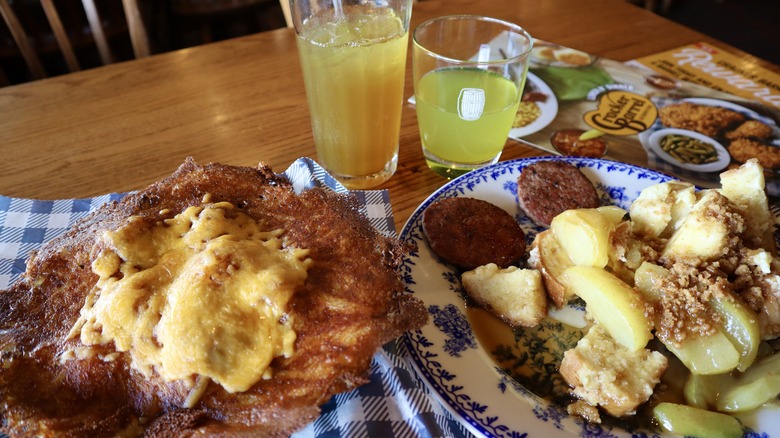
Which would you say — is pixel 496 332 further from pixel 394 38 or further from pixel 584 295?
pixel 394 38

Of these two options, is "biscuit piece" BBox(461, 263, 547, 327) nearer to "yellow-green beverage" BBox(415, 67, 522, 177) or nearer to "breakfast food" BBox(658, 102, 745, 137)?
"yellow-green beverage" BBox(415, 67, 522, 177)

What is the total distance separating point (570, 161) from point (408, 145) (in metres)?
0.55

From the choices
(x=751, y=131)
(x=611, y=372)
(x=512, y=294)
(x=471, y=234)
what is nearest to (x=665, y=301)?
(x=611, y=372)

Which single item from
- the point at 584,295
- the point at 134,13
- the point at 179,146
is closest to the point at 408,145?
the point at 179,146

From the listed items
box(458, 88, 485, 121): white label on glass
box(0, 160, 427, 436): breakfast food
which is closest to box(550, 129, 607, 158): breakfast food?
box(458, 88, 485, 121): white label on glass

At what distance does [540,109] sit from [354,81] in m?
0.84

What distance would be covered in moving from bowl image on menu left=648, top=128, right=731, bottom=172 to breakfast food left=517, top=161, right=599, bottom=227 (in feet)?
1.42

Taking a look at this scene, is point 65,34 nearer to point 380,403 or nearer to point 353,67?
point 353,67

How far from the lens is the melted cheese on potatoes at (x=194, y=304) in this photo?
85cm

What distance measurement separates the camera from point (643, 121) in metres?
1.92

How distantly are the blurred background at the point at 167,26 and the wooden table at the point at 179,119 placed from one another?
2.55 feet

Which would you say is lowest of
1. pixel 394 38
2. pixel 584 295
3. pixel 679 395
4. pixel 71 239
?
pixel 679 395

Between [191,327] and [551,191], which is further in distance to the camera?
[551,191]

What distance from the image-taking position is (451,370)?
3.40ft
